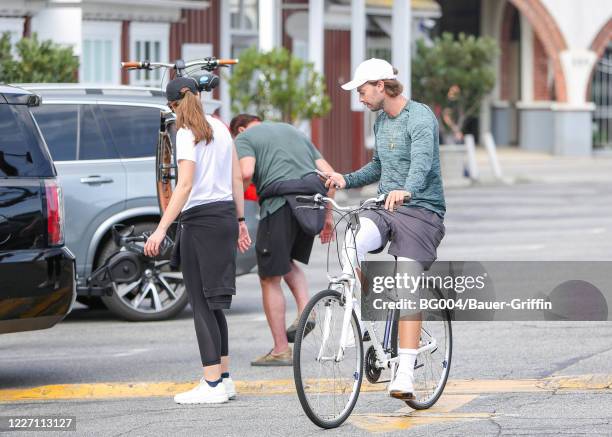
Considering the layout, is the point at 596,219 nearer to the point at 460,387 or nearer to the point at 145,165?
the point at 145,165

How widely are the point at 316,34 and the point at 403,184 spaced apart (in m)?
17.1

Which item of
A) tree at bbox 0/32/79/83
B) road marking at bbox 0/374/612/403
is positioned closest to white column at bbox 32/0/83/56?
tree at bbox 0/32/79/83

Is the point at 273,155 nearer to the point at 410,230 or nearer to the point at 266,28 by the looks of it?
the point at 410,230

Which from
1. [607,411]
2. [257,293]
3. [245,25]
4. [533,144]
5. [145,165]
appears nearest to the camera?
[607,411]

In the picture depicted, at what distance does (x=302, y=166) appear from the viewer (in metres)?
9.74

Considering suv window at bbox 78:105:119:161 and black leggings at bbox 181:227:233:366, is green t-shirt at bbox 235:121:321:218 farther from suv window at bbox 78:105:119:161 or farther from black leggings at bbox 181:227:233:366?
suv window at bbox 78:105:119:161

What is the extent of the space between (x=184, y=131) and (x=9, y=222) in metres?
1.14

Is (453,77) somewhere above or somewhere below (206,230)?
above

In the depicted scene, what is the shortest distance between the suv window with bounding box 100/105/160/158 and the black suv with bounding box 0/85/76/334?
3157 millimetres

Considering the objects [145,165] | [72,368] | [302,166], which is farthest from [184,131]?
[145,165]

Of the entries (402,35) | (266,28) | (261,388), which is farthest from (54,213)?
(402,35)

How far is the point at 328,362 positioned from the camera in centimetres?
748

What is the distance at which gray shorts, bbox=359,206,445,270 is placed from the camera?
7758 millimetres

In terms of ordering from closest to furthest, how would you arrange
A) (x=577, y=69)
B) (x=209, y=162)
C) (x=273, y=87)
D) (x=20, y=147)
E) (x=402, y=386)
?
(x=402, y=386), (x=209, y=162), (x=20, y=147), (x=273, y=87), (x=577, y=69)
